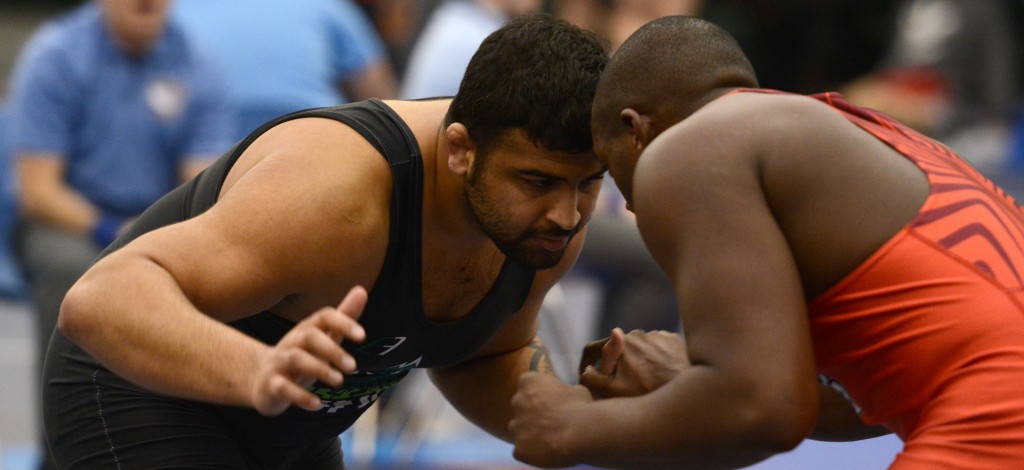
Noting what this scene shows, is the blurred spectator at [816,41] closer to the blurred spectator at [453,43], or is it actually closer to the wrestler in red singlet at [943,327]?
the blurred spectator at [453,43]

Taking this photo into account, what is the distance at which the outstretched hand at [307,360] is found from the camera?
2.25 meters

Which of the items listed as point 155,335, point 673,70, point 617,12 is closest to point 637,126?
point 673,70


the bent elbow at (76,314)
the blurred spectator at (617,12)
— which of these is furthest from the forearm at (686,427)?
the blurred spectator at (617,12)

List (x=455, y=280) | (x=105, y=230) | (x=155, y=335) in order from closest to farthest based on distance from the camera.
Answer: (x=155, y=335), (x=455, y=280), (x=105, y=230)

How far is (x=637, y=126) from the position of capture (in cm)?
261

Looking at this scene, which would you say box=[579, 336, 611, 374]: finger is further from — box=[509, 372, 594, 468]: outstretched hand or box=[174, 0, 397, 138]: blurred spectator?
box=[174, 0, 397, 138]: blurred spectator

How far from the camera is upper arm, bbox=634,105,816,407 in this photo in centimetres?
232

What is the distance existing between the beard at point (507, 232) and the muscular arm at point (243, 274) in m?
0.21

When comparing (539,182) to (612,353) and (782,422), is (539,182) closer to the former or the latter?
(612,353)

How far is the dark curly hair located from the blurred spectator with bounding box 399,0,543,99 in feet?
9.43

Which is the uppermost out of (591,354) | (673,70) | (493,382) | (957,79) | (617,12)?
(673,70)

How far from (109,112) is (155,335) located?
322cm

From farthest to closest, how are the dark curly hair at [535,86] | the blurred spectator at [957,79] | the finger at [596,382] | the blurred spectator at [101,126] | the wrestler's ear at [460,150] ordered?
the blurred spectator at [957,79], the blurred spectator at [101,126], the wrestler's ear at [460,150], the dark curly hair at [535,86], the finger at [596,382]

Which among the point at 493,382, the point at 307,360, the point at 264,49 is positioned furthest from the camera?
the point at 264,49
